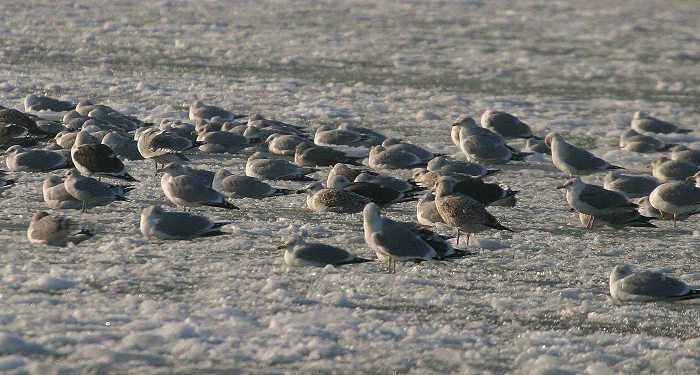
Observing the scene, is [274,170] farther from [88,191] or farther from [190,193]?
[88,191]

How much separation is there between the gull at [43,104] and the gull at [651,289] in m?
9.50

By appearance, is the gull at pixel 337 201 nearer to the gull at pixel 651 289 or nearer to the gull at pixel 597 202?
the gull at pixel 597 202

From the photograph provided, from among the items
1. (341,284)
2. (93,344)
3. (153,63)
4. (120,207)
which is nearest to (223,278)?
(341,284)

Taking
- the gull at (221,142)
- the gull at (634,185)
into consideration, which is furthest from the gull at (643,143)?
the gull at (221,142)

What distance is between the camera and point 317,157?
11875 millimetres

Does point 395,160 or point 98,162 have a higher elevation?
point 98,162

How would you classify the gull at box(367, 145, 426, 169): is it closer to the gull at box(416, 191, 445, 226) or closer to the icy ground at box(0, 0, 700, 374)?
the icy ground at box(0, 0, 700, 374)

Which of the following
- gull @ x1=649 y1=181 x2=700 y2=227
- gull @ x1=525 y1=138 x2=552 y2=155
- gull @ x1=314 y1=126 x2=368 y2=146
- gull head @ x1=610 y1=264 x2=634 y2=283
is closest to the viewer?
gull head @ x1=610 y1=264 x2=634 y2=283

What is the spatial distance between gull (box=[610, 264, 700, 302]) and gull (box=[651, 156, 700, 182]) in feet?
13.5

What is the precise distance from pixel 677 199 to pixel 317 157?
13.1 ft

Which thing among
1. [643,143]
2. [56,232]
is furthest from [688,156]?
[56,232]

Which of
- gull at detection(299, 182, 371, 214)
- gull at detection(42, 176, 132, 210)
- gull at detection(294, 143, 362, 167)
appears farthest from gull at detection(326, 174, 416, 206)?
gull at detection(42, 176, 132, 210)

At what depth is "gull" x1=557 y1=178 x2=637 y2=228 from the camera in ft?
31.0

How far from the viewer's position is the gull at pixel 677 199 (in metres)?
9.66
